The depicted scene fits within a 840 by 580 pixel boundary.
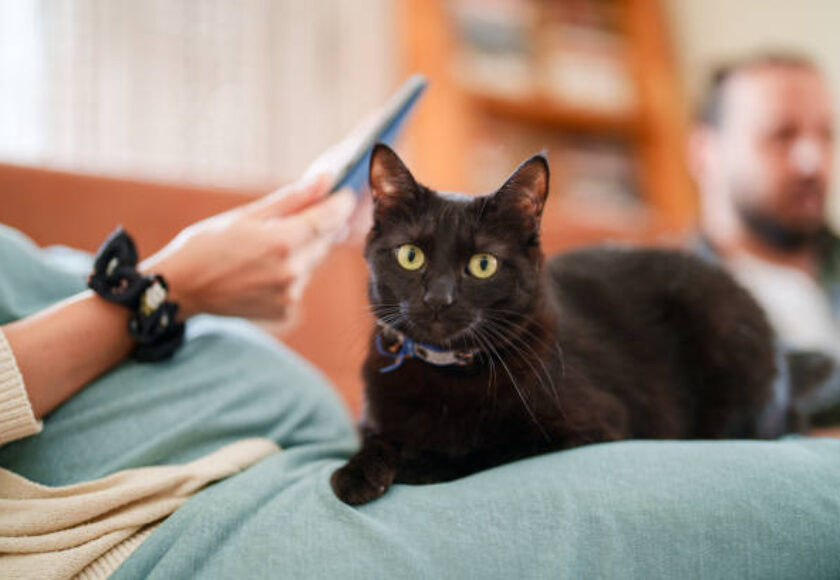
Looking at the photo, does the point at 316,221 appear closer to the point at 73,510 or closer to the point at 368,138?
the point at 368,138

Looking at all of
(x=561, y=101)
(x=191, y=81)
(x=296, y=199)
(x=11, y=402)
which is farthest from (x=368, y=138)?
(x=561, y=101)

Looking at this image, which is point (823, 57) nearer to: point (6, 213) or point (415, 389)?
point (415, 389)

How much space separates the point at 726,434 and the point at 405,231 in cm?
64

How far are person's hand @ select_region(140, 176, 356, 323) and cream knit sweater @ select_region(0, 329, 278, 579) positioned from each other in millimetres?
250

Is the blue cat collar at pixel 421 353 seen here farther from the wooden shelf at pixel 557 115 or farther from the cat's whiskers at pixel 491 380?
the wooden shelf at pixel 557 115

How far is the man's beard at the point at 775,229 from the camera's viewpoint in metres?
1.66

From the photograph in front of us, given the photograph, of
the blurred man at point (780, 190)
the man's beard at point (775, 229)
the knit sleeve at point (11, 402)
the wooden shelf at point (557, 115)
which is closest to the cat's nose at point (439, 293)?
the knit sleeve at point (11, 402)

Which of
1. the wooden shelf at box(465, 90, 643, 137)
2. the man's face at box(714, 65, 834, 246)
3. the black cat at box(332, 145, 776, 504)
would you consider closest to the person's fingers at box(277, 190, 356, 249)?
the black cat at box(332, 145, 776, 504)

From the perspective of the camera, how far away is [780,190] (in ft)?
5.37

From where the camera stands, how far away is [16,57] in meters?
1.82

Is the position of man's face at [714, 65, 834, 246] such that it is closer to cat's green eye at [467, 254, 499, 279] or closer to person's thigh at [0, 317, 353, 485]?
cat's green eye at [467, 254, 499, 279]

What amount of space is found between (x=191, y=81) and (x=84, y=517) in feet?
6.13

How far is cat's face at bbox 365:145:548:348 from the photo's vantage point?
0.71 meters

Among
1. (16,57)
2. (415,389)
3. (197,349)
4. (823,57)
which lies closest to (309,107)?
(16,57)
